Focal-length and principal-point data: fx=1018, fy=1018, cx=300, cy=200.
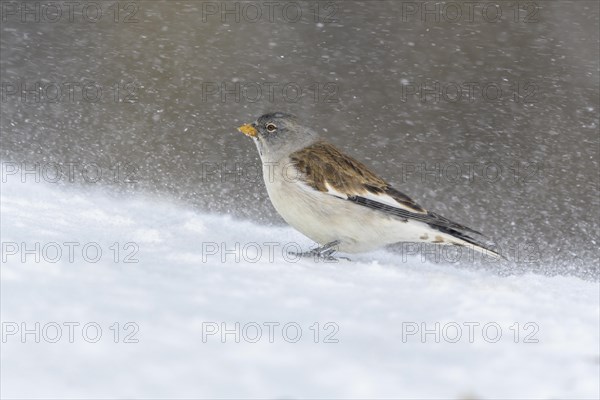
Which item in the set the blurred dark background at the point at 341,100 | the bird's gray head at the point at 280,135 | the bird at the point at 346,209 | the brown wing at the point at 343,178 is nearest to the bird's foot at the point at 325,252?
the bird at the point at 346,209

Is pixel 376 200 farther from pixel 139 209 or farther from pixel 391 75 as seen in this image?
pixel 391 75

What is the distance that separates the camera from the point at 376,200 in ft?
19.2

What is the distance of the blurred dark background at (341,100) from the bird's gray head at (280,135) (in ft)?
11.7

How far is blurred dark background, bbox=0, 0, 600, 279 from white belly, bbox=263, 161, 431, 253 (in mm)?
3887

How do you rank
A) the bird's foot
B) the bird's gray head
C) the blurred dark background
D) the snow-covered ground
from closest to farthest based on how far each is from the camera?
the snow-covered ground < the bird's foot < the bird's gray head < the blurred dark background

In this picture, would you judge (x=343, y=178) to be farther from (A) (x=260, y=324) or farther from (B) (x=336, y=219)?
(A) (x=260, y=324)

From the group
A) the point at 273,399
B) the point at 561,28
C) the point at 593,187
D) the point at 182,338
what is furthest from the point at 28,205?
the point at 561,28

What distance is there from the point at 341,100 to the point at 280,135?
817 centimetres

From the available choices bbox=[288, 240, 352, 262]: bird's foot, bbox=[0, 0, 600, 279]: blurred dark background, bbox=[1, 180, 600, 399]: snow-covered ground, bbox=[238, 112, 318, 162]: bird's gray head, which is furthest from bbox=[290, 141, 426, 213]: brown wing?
bbox=[0, 0, 600, 279]: blurred dark background

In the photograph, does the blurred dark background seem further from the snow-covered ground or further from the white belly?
→ the snow-covered ground

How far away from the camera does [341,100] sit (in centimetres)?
1434

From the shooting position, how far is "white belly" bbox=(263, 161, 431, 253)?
5.87m

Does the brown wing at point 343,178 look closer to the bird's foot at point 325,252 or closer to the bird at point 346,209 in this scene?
the bird at point 346,209

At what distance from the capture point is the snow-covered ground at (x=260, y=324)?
381 cm
